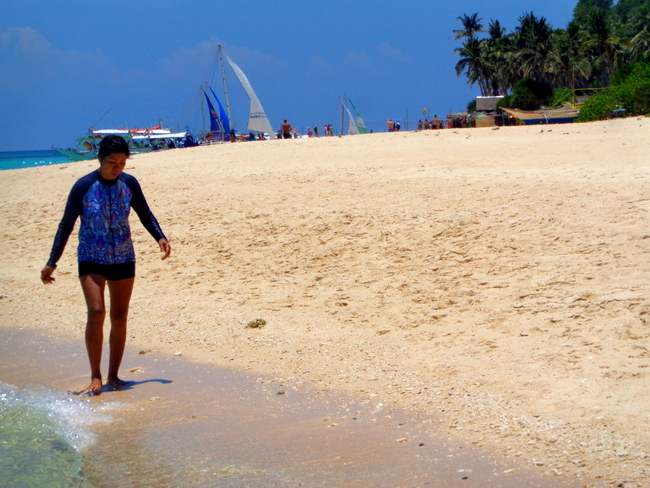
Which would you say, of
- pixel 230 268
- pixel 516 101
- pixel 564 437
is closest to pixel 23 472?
pixel 564 437

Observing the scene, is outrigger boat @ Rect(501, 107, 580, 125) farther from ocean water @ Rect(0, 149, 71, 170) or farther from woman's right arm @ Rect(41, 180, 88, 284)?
woman's right arm @ Rect(41, 180, 88, 284)

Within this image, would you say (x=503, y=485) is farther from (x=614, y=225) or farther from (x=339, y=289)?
(x=614, y=225)

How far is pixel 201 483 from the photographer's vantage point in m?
3.60

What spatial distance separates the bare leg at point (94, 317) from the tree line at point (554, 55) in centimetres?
4471

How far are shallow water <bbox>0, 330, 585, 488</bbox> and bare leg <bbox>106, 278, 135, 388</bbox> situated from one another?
0.18 meters

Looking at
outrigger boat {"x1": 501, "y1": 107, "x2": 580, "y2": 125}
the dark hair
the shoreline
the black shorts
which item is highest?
outrigger boat {"x1": 501, "y1": 107, "x2": 580, "y2": 125}

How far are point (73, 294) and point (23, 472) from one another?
499cm

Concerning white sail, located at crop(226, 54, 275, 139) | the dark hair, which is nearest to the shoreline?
the dark hair

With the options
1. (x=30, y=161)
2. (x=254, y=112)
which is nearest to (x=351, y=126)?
(x=254, y=112)

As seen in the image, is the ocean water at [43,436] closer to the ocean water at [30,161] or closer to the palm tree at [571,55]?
the ocean water at [30,161]

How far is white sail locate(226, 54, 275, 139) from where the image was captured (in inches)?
1687

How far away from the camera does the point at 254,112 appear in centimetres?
4447

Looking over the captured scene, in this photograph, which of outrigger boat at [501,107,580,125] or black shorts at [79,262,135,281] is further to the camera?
outrigger boat at [501,107,580,125]

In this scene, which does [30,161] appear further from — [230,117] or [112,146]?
[112,146]
